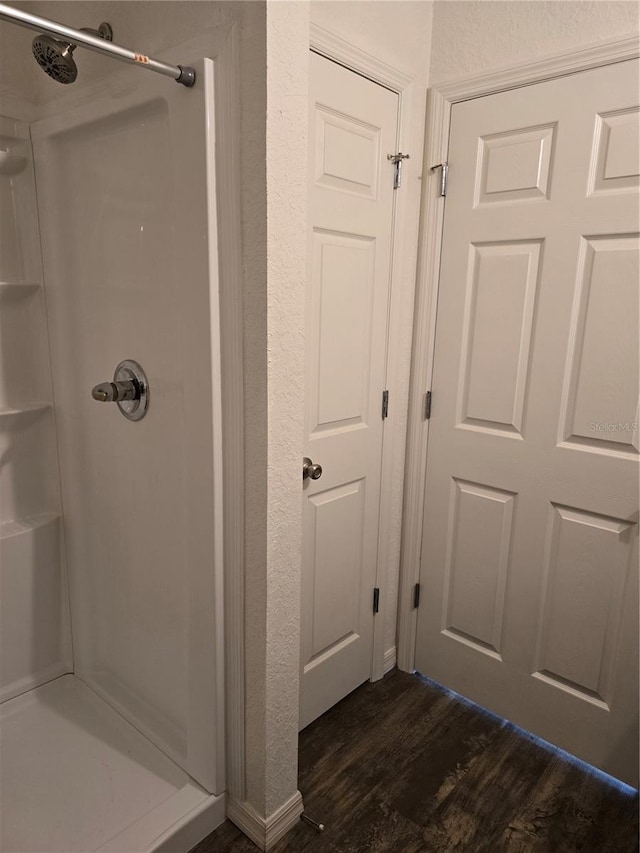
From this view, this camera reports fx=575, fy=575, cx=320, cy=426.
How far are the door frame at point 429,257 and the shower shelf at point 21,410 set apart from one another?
1.13m

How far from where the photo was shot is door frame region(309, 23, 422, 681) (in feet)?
4.73

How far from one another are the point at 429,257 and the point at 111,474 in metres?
1.13

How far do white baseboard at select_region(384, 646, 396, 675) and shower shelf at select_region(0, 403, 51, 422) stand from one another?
1.39 metres

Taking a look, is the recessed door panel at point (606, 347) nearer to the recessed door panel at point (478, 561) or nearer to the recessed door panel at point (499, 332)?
the recessed door panel at point (499, 332)

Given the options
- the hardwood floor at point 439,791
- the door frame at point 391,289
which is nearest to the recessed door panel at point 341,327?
the door frame at point 391,289

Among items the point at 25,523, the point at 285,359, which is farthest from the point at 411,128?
the point at 25,523

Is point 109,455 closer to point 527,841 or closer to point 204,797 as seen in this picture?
point 204,797

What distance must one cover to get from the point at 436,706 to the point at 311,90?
1.85 metres

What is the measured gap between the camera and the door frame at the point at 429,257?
143 cm

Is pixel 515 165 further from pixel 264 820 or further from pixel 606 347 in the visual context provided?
pixel 264 820

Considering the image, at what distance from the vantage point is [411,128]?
5.50 feet

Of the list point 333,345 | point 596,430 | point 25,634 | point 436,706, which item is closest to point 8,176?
point 333,345

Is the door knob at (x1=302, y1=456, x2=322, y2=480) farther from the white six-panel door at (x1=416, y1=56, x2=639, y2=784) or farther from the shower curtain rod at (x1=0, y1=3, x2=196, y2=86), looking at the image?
the shower curtain rod at (x1=0, y1=3, x2=196, y2=86)

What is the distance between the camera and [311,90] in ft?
4.56
